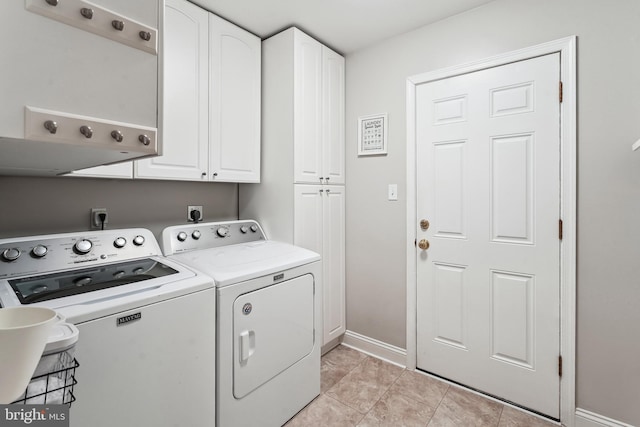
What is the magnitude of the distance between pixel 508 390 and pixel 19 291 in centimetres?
251

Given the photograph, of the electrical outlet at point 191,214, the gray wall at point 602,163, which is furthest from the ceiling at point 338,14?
the electrical outlet at point 191,214

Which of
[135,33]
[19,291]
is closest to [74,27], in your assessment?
[135,33]

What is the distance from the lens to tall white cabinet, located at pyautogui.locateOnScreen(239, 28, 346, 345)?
6.97 feet

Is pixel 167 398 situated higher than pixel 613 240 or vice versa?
pixel 613 240

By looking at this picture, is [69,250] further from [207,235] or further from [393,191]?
[393,191]

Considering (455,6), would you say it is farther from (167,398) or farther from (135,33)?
(167,398)

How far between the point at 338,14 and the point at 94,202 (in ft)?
6.18

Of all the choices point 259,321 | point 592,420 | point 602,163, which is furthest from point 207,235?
point 592,420

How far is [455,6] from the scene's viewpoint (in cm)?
191

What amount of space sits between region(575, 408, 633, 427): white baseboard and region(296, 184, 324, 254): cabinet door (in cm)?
176

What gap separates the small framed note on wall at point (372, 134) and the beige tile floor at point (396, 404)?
1.65 metres

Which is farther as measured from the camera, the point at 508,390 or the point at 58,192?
the point at 508,390

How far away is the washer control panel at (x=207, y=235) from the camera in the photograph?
182cm

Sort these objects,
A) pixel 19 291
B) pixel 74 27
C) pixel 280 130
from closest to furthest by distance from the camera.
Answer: pixel 74 27, pixel 19 291, pixel 280 130
